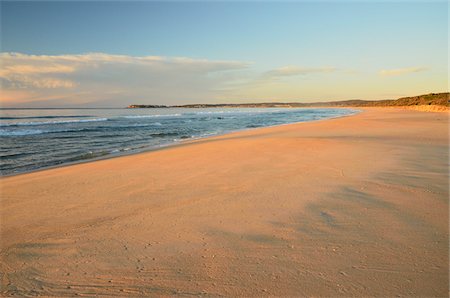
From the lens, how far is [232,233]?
155 inches

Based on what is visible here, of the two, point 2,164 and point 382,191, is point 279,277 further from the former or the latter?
point 2,164

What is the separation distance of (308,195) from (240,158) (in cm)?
414

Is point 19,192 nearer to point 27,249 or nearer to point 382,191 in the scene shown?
point 27,249

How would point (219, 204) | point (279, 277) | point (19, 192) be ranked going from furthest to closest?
1. point (19, 192)
2. point (219, 204)
3. point (279, 277)

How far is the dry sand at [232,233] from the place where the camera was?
9.50ft

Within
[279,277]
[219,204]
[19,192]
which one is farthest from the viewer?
[19,192]

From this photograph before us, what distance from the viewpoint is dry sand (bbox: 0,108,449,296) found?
114 inches

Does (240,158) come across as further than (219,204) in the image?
Yes

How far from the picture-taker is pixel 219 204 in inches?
199

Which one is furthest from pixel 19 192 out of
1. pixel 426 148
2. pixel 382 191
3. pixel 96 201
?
pixel 426 148

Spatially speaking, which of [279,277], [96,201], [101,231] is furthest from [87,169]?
[279,277]

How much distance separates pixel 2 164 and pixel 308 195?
1040cm

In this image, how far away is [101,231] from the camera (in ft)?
13.5

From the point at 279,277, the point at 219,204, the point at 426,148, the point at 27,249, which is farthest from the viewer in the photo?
the point at 426,148
